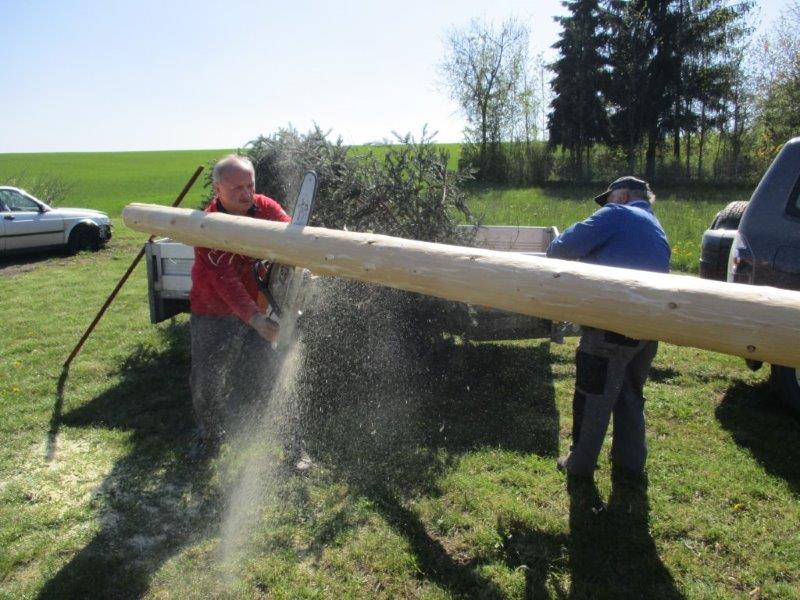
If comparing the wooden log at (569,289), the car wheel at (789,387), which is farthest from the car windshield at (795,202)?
the wooden log at (569,289)

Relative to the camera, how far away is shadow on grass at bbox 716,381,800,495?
413 cm

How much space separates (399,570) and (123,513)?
179cm

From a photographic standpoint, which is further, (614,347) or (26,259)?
(26,259)

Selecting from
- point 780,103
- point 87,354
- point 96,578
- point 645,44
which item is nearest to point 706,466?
point 96,578

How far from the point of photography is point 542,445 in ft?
14.5

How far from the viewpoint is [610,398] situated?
142 inches

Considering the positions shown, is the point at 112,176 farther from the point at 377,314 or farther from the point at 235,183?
the point at 235,183

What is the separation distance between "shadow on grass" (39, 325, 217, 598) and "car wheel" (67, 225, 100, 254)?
9.02 m

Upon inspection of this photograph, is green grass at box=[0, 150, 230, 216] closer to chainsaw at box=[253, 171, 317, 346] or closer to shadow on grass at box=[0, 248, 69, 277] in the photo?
shadow on grass at box=[0, 248, 69, 277]

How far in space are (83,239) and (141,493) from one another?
11.5m

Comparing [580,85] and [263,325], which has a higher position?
[580,85]

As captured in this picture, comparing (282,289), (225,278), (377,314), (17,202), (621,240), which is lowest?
(377,314)

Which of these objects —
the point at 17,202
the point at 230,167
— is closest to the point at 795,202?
the point at 230,167

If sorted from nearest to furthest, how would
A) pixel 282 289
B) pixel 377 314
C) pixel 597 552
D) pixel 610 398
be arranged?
pixel 597 552, pixel 610 398, pixel 282 289, pixel 377 314
